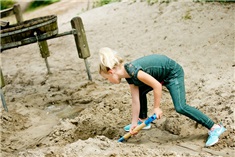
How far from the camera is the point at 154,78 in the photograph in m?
3.19

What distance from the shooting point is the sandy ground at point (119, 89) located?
3.26 metres

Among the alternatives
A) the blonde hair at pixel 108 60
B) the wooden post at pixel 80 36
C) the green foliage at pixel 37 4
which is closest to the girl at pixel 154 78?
the blonde hair at pixel 108 60

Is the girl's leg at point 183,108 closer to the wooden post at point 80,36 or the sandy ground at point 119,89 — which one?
the sandy ground at point 119,89

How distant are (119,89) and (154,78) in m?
1.53

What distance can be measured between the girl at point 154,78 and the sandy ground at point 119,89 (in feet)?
0.68

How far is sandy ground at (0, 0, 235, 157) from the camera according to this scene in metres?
3.26

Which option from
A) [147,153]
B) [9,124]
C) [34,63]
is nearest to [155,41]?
[34,63]

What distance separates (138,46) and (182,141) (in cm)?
300

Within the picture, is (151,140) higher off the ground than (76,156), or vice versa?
(76,156)

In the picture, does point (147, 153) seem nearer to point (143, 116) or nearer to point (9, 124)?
point (143, 116)

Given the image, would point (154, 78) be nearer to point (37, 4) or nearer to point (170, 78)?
point (170, 78)

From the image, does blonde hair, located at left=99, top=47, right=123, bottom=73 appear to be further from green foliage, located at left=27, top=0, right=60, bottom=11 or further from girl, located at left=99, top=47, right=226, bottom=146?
green foliage, located at left=27, top=0, right=60, bottom=11

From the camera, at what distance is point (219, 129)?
3148 mm

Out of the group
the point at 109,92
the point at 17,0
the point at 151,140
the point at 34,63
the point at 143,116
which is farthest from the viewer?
the point at 17,0
